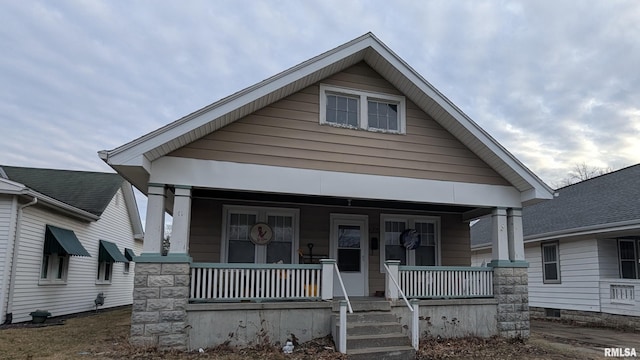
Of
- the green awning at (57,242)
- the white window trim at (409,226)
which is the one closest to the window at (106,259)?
the green awning at (57,242)

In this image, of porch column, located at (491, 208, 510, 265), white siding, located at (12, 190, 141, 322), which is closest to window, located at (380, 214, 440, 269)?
porch column, located at (491, 208, 510, 265)

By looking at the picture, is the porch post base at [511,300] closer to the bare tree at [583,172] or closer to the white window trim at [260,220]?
the white window trim at [260,220]

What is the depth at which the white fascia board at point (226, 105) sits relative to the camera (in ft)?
24.0

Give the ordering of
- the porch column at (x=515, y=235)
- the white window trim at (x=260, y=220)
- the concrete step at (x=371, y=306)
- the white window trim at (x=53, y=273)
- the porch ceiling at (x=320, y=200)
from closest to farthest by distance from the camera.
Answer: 1. the concrete step at (x=371, y=306)
2. the porch column at (x=515, y=235)
3. the porch ceiling at (x=320, y=200)
4. the white window trim at (x=260, y=220)
5. the white window trim at (x=53, y=273)

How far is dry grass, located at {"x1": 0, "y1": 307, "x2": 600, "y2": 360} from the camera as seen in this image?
7.04m

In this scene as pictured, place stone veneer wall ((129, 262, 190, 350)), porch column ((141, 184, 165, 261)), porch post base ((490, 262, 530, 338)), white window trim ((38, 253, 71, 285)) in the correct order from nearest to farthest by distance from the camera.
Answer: stone veneer wall ((129, 262, 190, 350)), porch column ((141, 184, 165, 261)), porch post base ((490, 262, 530, 338)), white window trim ((38, 253, 71, 285))

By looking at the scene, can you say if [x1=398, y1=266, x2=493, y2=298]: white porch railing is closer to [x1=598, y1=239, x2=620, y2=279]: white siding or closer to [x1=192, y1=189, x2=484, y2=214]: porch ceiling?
[x1=192, y1=189, x2=484, y2=214]: porch ceiling

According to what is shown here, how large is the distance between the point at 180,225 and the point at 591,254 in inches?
469

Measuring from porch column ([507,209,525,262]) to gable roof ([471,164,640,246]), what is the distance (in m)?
4.02

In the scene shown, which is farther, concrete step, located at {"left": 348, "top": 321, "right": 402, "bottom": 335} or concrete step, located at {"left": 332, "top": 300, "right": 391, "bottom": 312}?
concrete step, located at {"left": 332, "top": 300, "right": 391, "bottom": 312}

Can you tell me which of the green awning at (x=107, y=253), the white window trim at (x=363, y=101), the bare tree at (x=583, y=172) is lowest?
the green awning at (x=107, y=253)

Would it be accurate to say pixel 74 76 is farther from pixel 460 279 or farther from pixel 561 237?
pixel 561 237

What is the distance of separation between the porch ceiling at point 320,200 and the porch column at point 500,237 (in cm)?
76

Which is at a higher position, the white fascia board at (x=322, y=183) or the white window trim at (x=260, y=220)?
the white fascia board at (x=322, y=183)
